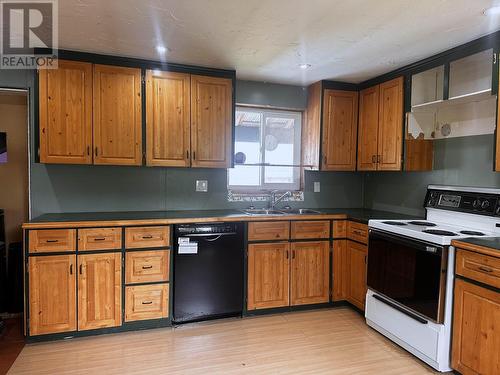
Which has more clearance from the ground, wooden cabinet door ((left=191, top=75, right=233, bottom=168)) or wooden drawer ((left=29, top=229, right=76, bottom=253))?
wooden cabinet door ((left=191, top=75, right=233, bottom=168))

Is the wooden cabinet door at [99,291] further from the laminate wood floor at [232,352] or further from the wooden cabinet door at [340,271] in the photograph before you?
the wooden cabinet door at [340,271]

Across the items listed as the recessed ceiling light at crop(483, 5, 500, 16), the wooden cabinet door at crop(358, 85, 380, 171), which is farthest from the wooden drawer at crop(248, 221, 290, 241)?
the recessed ceiling light at crop(483, 5, 500, 16)

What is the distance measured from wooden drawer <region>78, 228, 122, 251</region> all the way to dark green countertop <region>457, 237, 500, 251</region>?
253cm

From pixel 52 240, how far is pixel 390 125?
3.15 meters

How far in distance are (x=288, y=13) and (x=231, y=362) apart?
240 cm

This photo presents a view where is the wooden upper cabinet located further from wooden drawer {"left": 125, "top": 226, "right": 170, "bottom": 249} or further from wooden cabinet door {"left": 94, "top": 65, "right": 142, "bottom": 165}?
wooden cabinet door {"left": 94, "top": 65, "right": 142, "bottom": 165}

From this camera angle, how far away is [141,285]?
2830 mm

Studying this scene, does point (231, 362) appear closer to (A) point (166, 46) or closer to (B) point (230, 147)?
(B) point (230, 147)

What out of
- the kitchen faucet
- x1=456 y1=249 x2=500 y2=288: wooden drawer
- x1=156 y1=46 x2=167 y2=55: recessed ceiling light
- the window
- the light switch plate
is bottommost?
x1=456 y1=249 x2=500 y2=288: wooden drawer

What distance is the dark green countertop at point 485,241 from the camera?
207 centimetres

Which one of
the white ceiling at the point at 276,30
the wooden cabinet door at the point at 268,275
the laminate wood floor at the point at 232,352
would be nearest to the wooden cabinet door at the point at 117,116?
the white ceiling at the point at 276,30

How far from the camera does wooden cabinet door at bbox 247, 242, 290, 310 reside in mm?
3154

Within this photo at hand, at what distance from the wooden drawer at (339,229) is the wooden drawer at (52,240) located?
2.37 meters

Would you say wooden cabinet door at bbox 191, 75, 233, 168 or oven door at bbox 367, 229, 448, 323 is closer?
oven door at bbox 367, 229, 448, 323
